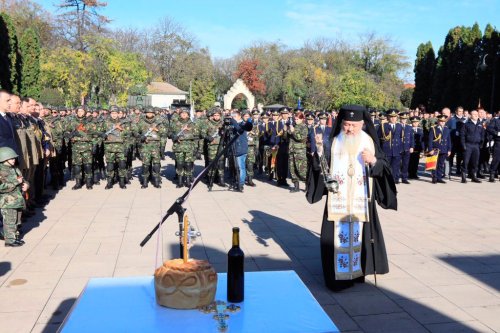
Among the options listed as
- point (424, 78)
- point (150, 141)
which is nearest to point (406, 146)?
point (150, 141)

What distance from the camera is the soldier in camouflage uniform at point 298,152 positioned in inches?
464

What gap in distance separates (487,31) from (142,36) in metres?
44.7

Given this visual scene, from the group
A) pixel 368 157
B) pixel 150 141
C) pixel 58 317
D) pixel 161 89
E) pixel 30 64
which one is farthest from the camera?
pixel 161 89

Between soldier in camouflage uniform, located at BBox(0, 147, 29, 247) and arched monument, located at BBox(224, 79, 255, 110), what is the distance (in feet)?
148

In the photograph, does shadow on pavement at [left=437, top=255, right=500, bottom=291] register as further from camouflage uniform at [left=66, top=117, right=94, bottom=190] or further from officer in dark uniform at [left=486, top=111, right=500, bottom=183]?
camouflage uniform at [left=66, top=117, right=94, bottom=190]

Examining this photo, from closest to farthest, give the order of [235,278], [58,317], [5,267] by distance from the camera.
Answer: [235,278], [58,317], [5,267]

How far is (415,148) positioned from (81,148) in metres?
9.45

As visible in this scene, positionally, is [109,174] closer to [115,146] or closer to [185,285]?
[115,146]

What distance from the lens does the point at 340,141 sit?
5266 millimetres

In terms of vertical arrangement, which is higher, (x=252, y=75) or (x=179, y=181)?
(x=252, y=75)

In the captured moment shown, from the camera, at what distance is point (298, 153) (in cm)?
1191

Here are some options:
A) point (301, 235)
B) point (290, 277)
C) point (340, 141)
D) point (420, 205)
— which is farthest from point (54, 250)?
point (420, 205)

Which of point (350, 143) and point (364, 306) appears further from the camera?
point (350, 143)

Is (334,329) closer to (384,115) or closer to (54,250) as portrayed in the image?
(54,250)
